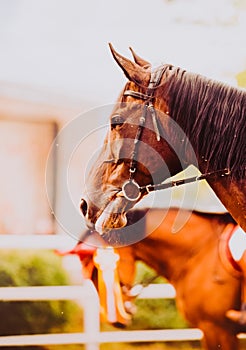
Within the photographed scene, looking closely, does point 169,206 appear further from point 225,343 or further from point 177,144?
point 225,343

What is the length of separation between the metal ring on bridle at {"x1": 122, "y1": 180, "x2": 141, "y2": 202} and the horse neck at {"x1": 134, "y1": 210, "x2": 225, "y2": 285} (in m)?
0.19

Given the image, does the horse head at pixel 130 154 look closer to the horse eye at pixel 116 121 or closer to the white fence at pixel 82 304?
the horse eye at pixel 116 121

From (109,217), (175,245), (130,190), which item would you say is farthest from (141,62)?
(175,245)

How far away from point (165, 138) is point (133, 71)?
0.28 m

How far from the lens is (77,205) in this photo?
2.66 metres

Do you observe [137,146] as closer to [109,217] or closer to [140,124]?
[140,124]

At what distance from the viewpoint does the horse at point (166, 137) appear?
101 inches

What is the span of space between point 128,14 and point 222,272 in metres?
1.08

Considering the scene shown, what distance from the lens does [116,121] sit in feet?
8.59

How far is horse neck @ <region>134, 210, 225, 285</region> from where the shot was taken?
8.93 ft

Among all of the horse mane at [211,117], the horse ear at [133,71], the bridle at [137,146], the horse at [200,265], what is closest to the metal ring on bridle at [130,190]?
the bridle at [137,146]

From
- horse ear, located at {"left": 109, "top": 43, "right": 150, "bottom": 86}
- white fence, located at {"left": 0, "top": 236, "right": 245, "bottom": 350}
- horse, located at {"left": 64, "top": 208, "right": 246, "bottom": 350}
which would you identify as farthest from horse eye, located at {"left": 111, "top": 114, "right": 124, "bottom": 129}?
white fence, located at {"left": 0, "top": 236, "right": 245, "bottom": 350}

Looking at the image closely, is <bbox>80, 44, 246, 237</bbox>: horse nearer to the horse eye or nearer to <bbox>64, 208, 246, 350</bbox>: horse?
the horse eye

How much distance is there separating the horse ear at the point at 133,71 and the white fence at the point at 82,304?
2.18 ft
